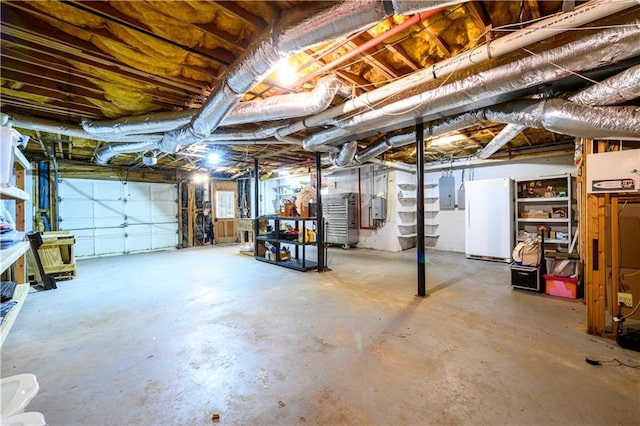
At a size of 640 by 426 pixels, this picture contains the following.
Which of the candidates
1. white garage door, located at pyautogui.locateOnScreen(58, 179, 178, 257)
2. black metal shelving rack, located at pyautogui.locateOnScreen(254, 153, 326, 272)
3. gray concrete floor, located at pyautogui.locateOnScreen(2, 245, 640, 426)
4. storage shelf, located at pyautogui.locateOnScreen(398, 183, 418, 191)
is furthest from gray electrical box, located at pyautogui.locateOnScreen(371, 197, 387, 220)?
white garage door, located at pyautogui.locateOnScreen(58, 179, 178, 257)

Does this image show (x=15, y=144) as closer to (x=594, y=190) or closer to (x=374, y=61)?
(x=374, y=61)

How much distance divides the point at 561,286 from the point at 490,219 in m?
2.29

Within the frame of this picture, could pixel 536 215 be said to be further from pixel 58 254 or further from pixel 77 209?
pixel 77 209

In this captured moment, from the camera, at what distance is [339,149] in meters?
4.92

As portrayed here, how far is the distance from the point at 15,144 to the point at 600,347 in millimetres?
4655

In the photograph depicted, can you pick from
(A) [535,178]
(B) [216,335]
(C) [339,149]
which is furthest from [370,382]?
(A) [535,178]

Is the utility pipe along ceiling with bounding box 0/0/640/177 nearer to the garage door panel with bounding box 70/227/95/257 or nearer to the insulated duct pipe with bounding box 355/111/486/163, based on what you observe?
the insulated duct pipe with bounding box 355/111/486/163

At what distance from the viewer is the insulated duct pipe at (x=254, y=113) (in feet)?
8.74

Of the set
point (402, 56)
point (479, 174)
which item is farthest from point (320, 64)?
point (479, 174)

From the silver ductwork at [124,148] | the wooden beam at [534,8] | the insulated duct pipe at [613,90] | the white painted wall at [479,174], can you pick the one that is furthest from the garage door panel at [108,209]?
the insulated duct pipe at [613,90]

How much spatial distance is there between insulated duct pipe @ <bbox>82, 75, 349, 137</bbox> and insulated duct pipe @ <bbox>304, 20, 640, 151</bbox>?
62 cm

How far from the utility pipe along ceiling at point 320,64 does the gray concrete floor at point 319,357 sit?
79.9 inches

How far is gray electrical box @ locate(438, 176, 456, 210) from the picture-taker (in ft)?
23.6

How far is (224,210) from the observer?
392 inches
